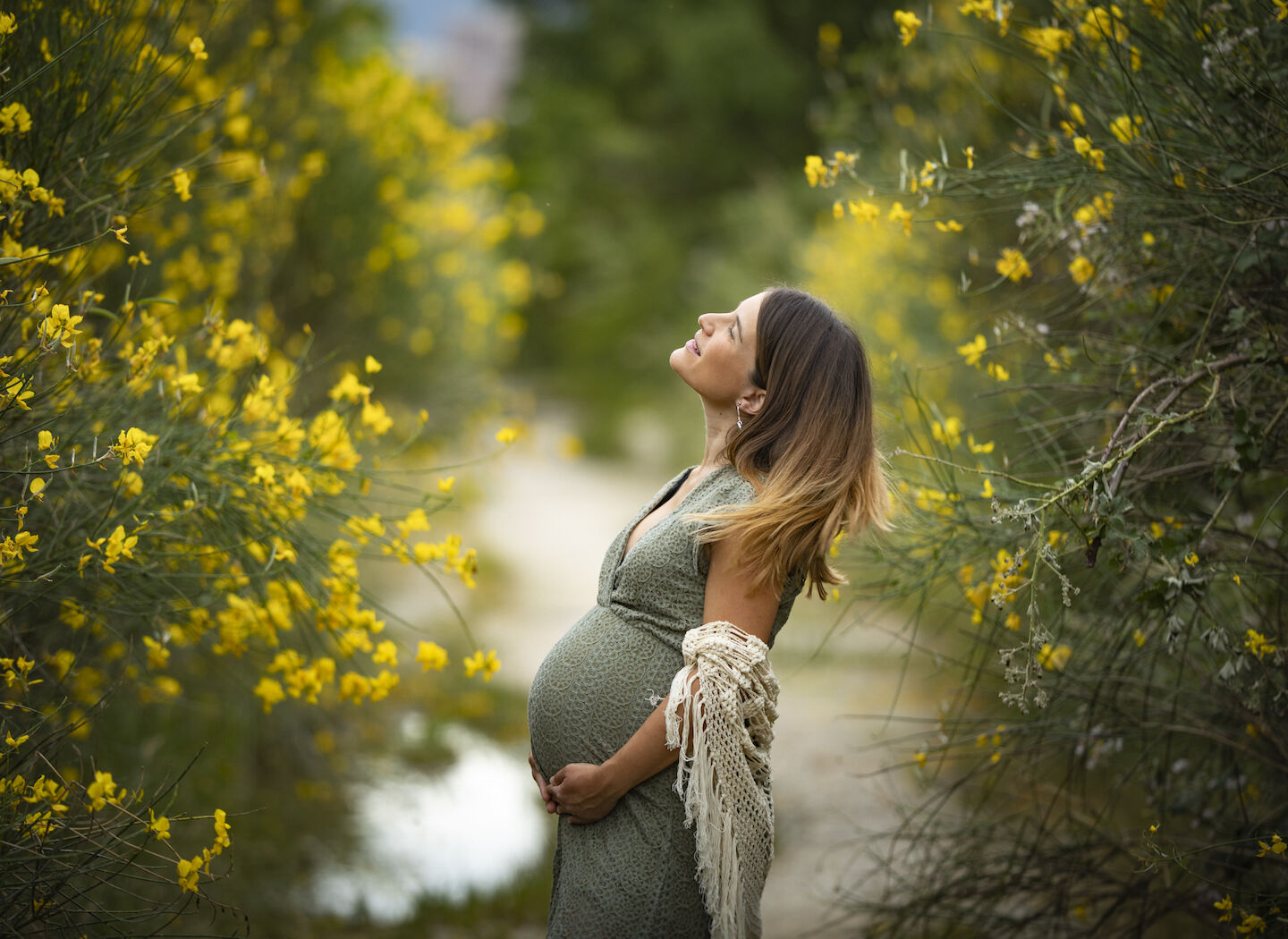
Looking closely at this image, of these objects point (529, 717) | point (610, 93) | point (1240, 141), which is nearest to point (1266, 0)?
point (1240, 141)

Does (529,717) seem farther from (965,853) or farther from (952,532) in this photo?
(965,853)

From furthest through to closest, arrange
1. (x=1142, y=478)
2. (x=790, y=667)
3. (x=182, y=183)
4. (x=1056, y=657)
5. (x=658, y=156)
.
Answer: (x=658, y=156), (x=790, y=667), (x=1056, y=657), (x=1142, y=478), (x=182, y=183)

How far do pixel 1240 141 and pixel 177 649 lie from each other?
3517mm

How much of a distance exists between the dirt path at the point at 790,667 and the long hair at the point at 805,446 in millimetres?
494

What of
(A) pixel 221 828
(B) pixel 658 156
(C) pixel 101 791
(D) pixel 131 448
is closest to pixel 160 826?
(A) pixel 221 828

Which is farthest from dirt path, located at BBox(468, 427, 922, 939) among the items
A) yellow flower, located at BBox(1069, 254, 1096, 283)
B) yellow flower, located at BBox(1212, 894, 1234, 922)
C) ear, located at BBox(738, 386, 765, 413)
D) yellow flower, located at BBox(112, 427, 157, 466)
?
yellow flower, located at BBox(112, 427, 157, 466)

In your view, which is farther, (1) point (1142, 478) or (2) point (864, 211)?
(2) point (864, 211)

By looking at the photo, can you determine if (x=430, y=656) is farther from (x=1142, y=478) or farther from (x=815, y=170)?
(x=1142, y=478)

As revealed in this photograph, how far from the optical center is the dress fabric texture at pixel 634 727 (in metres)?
1.90

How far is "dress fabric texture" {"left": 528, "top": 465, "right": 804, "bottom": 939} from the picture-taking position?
74.7 inches

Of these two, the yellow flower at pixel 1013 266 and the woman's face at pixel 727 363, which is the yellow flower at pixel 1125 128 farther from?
the woman's face at pixel 727 363

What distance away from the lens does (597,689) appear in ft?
6.43

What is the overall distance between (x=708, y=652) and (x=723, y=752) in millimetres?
194

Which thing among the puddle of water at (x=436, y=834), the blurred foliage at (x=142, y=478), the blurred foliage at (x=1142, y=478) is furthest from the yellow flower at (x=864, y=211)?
the puddle of water at (x=436, y=834)
